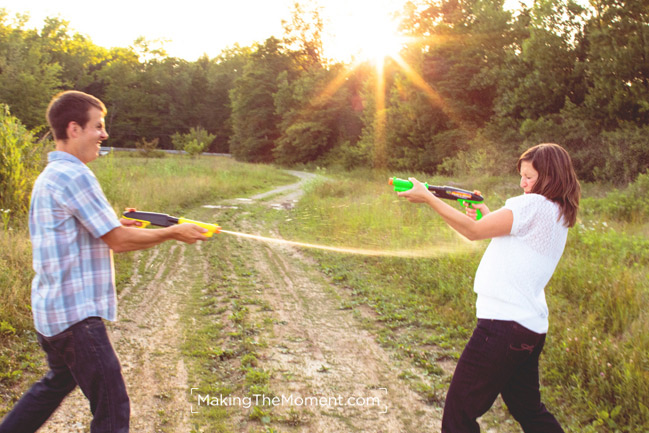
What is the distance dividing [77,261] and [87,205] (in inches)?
11.2

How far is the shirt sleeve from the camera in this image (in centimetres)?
235

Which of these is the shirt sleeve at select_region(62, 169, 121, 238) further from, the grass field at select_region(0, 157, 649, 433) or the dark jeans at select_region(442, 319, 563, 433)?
the grass field at select_region(0, 157, 649, 433)

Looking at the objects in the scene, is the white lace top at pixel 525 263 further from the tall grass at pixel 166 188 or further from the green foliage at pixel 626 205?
the green foliage at pixel 626 205

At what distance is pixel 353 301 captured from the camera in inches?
267

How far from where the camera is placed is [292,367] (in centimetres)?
466

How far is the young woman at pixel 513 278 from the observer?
2.53 m

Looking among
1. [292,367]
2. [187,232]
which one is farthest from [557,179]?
[292,367]

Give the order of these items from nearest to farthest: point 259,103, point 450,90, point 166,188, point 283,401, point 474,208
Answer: point 474,208, point 283,401, point 166,188, point 450,90, point 259,103

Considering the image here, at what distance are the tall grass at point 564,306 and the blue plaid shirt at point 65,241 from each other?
3057 mm

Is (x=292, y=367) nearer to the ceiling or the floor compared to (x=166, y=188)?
nearer to the floor

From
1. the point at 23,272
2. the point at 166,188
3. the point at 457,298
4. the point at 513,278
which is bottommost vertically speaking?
the point at 457,298

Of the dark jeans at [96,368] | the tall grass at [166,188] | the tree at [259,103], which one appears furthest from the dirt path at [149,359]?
the tree at [259,103]

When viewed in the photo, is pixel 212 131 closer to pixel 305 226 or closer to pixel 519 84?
pixel 519 84

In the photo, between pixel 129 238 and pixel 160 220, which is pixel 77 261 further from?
pixel 160 220
